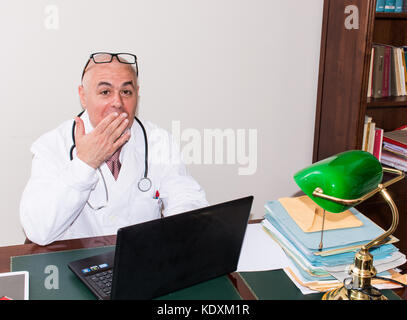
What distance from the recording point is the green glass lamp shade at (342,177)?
0.99 m

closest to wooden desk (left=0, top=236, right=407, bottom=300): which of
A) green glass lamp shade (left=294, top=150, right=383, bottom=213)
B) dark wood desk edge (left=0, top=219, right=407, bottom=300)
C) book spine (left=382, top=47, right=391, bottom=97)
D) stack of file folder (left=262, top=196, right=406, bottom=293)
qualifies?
dark wood desk edge (left=0, top=219, right=407, bottom=300)

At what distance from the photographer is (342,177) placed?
3.25 feet

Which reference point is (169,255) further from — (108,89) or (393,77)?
(393,77)

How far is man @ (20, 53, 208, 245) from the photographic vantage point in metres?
1.58

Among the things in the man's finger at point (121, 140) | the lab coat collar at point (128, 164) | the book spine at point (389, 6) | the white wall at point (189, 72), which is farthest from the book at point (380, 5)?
the man's finger at point (121, 140)

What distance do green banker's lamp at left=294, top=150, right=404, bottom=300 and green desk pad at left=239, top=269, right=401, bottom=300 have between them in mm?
168

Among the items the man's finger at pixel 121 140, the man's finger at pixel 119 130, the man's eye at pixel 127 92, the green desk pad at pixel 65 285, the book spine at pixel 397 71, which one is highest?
the book spine at pixel 397 71

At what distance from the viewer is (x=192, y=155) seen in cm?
262

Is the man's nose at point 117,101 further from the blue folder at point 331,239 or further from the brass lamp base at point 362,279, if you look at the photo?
the brass lamp base at point 362,279

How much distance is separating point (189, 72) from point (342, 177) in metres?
1.63

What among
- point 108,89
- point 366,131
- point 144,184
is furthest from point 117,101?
point 366,131

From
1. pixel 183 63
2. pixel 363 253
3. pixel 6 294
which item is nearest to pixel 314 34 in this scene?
pixel 183 63

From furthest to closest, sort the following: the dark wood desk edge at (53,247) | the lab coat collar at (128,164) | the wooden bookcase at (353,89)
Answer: the wooden bookcase at (353,89) → the lab coat collar at (128,164) → the dark wood desk edge at (53,247)

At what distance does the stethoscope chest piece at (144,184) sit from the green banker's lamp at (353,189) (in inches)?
36.3
